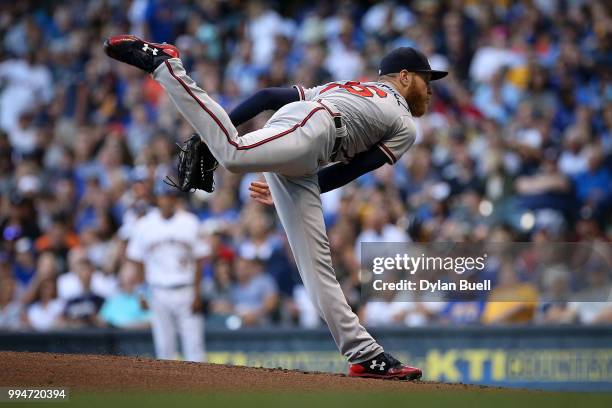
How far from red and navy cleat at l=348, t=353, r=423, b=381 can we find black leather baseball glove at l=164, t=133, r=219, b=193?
1336 mm

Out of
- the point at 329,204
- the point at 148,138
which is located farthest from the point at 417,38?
the point at 148,138

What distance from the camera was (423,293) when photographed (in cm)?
961

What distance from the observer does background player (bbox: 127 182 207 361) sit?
10.0 m

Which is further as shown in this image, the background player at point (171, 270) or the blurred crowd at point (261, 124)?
the blurred crowd at point (261, 124)

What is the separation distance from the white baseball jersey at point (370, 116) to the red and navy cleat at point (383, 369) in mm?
1113

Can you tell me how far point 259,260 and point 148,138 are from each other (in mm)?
2772

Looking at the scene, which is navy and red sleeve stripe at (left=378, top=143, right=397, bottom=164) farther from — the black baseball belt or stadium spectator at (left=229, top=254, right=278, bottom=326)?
stadium spectator at (left=229, top=254, right=278, bottom=326)

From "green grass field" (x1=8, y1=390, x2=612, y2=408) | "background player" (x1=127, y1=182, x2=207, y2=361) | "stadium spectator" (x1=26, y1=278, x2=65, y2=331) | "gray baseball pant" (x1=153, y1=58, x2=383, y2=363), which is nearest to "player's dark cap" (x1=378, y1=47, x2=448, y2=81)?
"gray baseball pant" (x1=153, y1=58, x2=383, y2=363)

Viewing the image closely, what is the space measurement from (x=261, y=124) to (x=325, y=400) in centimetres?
754

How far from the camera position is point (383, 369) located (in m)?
5.93

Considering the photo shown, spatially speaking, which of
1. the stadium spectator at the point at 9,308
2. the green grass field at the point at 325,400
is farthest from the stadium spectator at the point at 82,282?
the green grass field at the point at 325,400

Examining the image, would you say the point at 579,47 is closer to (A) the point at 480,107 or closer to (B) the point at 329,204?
(A) the point at 480,107

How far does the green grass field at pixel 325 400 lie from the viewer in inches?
186

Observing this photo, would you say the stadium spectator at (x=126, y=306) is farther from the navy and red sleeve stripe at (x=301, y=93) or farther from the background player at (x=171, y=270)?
the navy and red sleeve stripe at (x=301, y=93)
